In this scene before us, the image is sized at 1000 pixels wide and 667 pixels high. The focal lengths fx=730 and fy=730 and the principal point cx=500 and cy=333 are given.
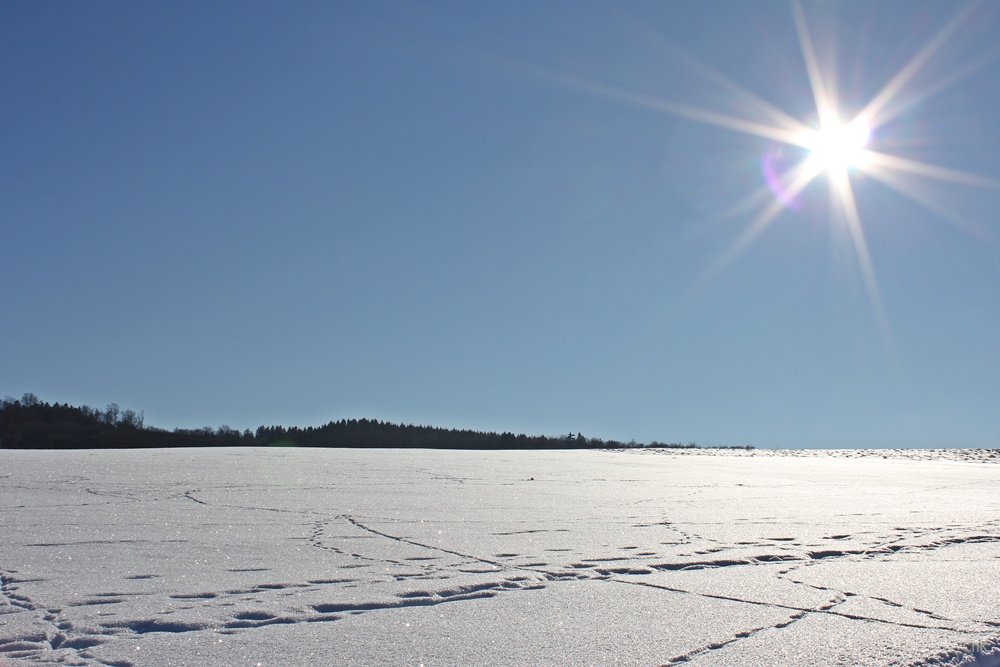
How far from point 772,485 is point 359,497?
370 centimetres

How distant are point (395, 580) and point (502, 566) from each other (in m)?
0.41

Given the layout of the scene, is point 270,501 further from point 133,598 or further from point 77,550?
point 133,598

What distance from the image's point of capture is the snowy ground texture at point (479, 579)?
1565 mm

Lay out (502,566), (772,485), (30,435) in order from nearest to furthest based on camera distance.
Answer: (502,566)
(772,485)
(30,435)

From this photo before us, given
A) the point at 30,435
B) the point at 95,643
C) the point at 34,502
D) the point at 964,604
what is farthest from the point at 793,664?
the point at 30,435

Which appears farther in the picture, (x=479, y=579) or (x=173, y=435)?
(x=173, y=435)

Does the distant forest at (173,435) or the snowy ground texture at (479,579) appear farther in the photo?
the distant forest at (173,435)

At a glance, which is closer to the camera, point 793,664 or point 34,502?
point 793,664

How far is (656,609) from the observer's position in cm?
191

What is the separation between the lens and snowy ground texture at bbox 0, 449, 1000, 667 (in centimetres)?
157

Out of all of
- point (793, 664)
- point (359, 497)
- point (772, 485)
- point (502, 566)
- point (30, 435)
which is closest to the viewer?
point (793, 664)

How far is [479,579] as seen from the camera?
2207 millimetres

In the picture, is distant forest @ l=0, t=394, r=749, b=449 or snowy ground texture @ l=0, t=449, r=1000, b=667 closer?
snowy ground texture @ l=0, t=449, r=1000, b=667

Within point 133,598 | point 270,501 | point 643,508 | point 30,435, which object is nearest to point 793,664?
point 133,598
